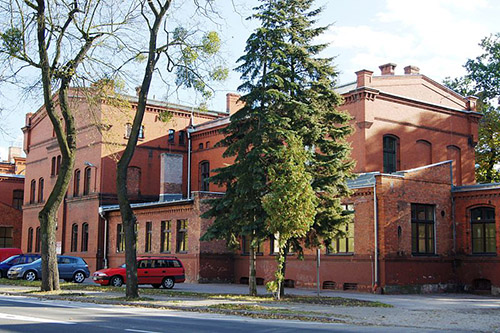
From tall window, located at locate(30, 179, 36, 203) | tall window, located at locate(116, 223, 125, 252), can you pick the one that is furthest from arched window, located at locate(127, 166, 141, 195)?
tall window, located at locate(30, 179, 36, 203)

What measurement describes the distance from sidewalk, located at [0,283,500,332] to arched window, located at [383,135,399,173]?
1108 cm

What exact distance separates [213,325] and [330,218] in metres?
9.96

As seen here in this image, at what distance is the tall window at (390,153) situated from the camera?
34.6 m

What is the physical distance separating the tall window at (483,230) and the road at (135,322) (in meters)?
15.4

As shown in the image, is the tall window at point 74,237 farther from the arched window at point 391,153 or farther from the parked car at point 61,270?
the arched window at point 391,153

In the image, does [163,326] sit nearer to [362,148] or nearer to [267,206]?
[267,206]

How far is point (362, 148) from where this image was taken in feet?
109

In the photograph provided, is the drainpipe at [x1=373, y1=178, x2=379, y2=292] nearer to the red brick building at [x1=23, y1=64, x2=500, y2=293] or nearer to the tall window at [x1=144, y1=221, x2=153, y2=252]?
the red brick building at [x1=23, y1=64, x2=500, y2=293]

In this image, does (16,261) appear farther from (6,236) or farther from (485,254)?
(485,254)

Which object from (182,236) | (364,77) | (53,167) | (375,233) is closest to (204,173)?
(182,236)

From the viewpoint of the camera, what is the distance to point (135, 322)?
14031 mm

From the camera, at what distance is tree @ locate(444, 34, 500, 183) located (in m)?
43.5

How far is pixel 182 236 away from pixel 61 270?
725 centimetres

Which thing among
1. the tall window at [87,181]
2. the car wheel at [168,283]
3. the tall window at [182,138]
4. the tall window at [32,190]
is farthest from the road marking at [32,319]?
the tall window at [32,190]
